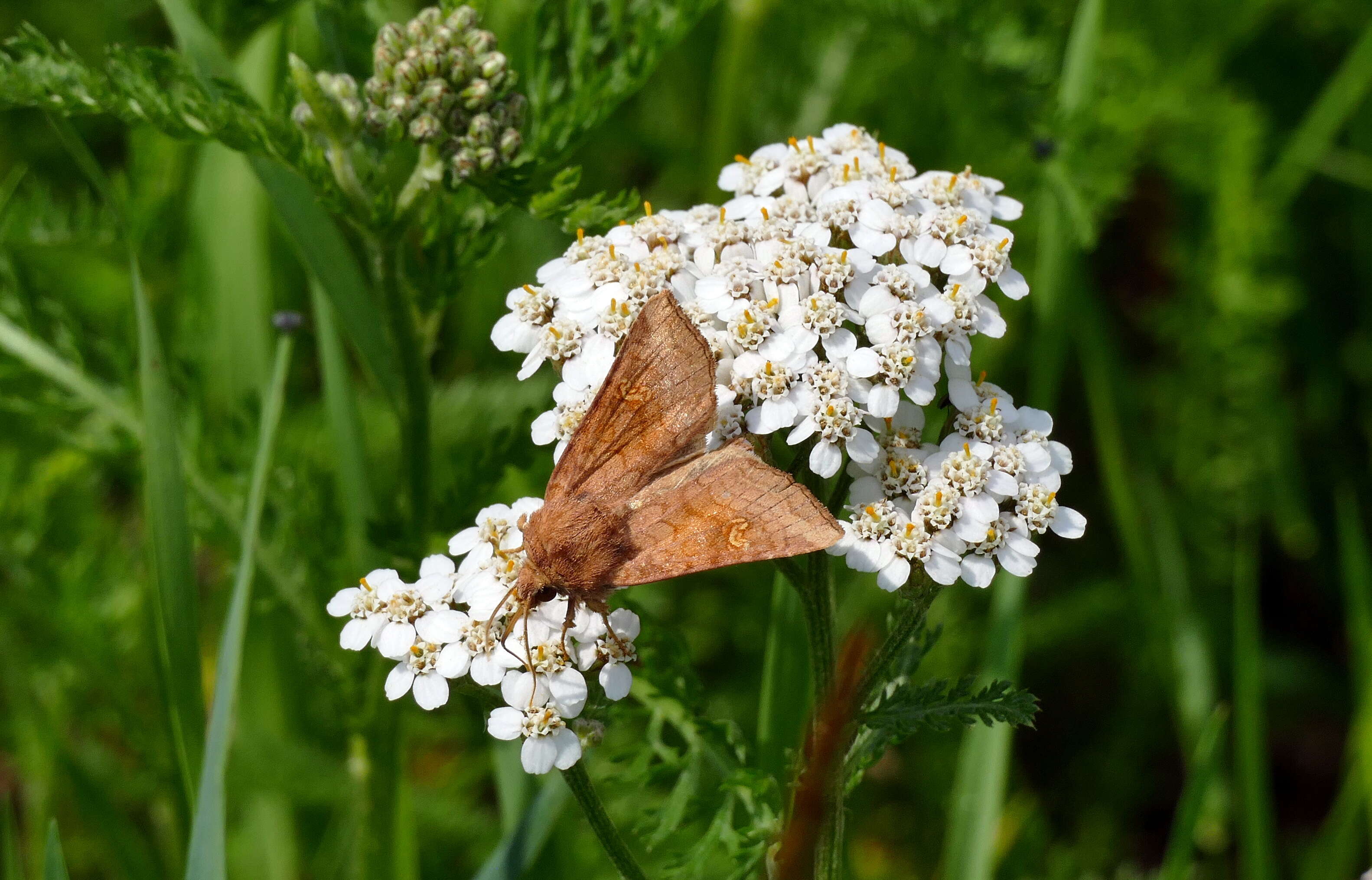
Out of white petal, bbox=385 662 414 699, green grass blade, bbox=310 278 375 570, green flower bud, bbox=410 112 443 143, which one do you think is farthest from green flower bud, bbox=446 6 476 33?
white petal, bbox=385 662 414 699

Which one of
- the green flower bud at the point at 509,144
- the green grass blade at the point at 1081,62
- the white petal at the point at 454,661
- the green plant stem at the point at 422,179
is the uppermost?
the green grass blade at the point at 1081,62

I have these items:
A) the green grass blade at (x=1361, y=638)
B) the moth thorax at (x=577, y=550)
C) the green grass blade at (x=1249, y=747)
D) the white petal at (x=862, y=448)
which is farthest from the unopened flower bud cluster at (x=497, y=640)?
the green grass blade at (x=1361, y=638)

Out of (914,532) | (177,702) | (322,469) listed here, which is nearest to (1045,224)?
(914,532)

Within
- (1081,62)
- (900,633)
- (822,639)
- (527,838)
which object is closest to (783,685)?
(822,639)

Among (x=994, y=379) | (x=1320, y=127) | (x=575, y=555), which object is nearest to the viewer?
(x=575, y=555)

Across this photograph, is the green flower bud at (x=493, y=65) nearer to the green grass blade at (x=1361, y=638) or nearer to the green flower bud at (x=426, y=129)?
the green flower bud at (x=426, y=129)

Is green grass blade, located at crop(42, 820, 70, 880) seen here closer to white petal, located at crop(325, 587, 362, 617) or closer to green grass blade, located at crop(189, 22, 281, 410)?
white petal, located at crop(325, 587, 362, 617)

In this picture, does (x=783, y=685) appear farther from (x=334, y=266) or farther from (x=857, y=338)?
(x=334, y=266)
